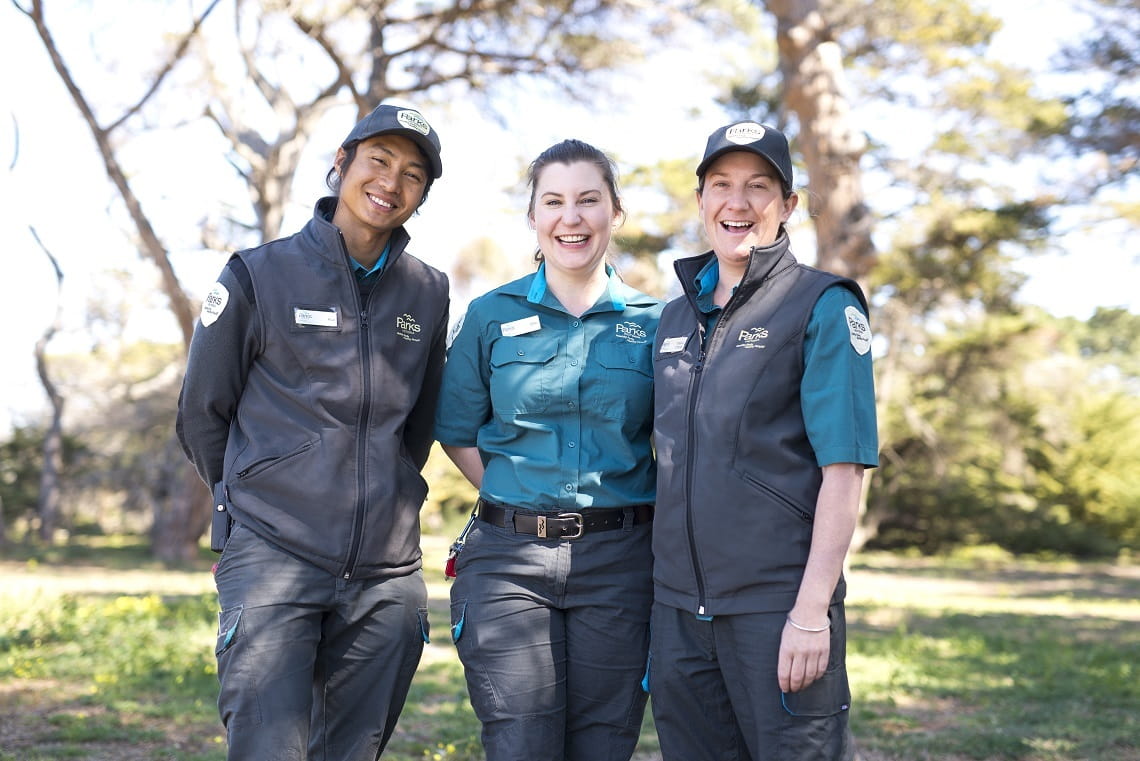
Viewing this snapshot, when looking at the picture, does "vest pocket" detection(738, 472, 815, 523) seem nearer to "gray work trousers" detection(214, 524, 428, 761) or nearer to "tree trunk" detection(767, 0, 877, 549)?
"gray work trousers" detection(214, 524, 428, 761)

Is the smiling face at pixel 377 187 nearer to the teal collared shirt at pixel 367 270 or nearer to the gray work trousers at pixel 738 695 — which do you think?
the teal collared shirt at pixel 367 270

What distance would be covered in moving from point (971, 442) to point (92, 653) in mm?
19796

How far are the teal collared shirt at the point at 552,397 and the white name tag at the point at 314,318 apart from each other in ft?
1.40

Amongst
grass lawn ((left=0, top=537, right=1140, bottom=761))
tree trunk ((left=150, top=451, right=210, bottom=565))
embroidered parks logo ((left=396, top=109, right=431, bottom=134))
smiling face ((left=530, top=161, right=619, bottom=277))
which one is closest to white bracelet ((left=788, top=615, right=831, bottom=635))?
smiling face ((left=530, top=161, right=619, bottom=277))

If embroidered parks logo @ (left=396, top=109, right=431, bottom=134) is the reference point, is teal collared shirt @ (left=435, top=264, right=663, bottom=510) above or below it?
below

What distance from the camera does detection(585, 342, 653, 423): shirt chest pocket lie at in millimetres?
3039

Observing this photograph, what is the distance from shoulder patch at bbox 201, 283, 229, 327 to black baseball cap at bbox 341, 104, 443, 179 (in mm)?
570

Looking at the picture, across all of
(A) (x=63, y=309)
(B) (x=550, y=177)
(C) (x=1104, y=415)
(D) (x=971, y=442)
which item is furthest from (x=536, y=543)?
(C) (x=1104, y=415)

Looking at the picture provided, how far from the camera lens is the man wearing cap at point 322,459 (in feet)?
9.00

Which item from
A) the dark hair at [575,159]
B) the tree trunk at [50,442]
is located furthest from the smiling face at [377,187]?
the tree trunk at [50,442]

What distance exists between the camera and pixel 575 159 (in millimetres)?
3131

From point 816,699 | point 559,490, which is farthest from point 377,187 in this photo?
point 816,699

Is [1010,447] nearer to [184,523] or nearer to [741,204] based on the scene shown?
[184,523]

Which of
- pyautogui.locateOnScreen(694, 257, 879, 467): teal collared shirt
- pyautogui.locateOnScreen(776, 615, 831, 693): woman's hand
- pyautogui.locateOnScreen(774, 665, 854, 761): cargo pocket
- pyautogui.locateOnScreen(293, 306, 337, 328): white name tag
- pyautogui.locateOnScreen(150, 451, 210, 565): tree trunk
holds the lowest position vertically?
pyautogui.locateOnScreen(150, 451, 210, 565): tree trunk
